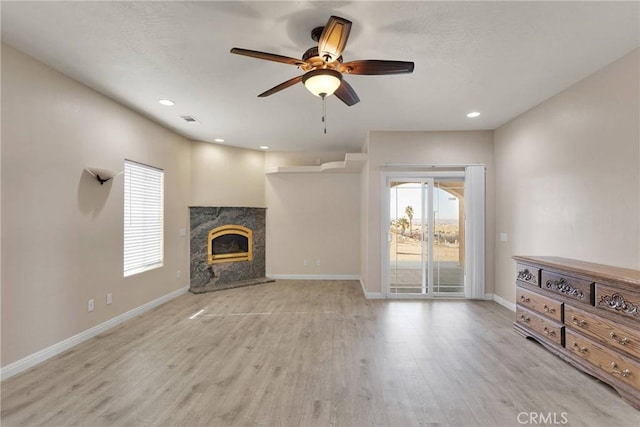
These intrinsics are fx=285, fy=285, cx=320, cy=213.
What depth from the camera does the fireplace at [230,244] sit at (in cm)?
564

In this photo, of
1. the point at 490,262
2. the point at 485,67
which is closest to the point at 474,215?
the point at 490,262

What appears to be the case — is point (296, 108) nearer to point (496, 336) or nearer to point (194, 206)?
point (194, 206)

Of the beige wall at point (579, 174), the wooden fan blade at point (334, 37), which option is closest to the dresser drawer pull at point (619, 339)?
the beige wall at point (579, 174)

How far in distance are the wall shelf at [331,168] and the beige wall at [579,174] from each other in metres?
2.38

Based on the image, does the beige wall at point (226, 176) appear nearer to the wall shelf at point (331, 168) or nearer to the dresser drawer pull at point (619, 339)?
the wall shelf at point (331, 168)

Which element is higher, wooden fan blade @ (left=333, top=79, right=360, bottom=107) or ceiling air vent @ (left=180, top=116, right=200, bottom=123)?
ceiling air vent @ (left=180, top=116, right=200, bottom=123)

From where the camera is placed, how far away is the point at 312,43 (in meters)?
2.42

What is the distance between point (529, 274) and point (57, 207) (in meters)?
5.07

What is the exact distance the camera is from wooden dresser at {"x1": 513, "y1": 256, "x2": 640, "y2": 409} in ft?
7.00

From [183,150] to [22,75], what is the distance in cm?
263

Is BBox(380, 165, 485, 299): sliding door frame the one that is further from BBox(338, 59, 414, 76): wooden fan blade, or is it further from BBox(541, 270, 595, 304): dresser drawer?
BBox(338, 59, 414, 76): wooden fan blade

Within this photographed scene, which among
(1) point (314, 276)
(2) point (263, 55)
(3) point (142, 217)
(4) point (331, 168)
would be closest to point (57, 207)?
(3) point (142, 217)

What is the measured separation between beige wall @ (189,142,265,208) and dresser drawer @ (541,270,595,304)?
5.04 meters

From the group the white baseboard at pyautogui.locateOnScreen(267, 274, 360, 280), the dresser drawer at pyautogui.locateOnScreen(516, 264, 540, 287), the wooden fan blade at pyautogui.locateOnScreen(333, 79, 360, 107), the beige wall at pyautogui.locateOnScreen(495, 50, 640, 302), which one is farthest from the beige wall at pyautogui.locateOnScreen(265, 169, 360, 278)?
the wooden fan blade at pyautogui.locateOnScreen(333, 79, 360, 107)
